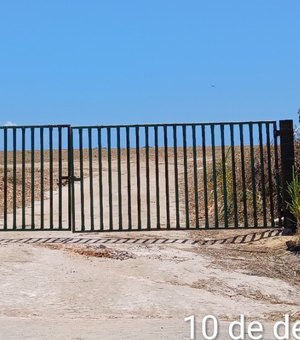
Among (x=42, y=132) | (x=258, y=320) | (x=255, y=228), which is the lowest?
(x=258, y=320)

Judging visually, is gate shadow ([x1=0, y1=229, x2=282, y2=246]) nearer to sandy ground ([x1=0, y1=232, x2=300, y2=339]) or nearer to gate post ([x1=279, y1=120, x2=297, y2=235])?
sandy ground ([x1=0, y1=232, x2=300, y2=339])

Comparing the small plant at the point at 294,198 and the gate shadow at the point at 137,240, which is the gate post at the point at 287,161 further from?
the gate shadow at the point at 137,240

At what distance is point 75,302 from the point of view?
488 cm

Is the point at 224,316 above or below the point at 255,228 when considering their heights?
below

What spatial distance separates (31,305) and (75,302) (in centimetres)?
41


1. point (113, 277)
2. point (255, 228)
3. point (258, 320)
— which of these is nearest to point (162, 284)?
point (113, 277)

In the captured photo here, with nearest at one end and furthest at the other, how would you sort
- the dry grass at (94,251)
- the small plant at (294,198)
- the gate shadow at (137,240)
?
the dry grass at (94,251) → the small plant at (294,198) → the gate shadow at (137,240)

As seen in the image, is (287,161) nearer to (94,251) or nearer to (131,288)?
(94,251)

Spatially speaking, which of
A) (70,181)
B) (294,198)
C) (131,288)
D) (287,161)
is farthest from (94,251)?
(287,161)

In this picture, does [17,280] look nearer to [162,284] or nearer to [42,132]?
[162,284]

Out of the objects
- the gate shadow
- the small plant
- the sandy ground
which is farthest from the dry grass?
the small plant

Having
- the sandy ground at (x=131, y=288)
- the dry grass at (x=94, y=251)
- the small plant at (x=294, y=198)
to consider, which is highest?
the small plant at (x=294, y=198)

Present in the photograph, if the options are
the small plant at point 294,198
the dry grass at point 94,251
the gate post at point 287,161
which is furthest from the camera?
the gate post at point 287,161

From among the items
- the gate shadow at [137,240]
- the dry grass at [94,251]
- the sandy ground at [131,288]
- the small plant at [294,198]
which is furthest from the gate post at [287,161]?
the dry grass at [94,251]
